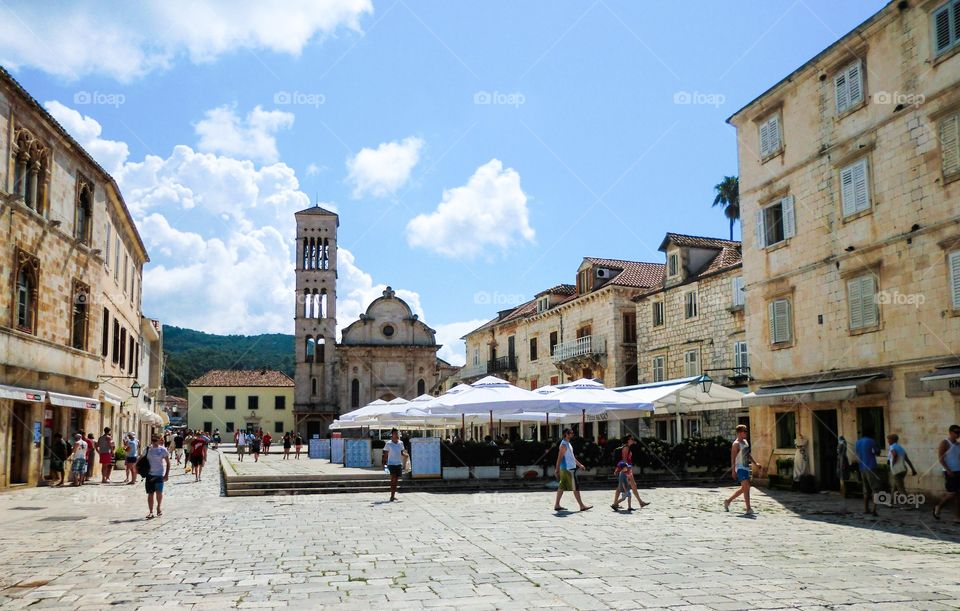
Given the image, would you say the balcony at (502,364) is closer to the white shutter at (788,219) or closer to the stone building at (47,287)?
the stone building at (47,287)

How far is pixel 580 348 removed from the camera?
134 feet

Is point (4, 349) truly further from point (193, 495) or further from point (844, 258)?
point (844, 258)

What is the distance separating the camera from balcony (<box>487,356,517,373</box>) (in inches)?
1975

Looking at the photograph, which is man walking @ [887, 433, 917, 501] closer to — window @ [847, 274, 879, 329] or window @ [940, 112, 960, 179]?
window @ [847, 274, 879, 329]

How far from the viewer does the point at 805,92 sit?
2103 centimetres

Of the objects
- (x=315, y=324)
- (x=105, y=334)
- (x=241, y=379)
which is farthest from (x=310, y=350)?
(x=105, y=334)

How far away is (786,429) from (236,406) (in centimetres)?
7704

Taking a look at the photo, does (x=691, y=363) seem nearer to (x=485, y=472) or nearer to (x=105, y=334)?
(x=485, y=472)

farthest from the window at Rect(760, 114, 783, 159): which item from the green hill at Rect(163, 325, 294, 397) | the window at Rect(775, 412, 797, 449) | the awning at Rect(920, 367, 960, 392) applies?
the green hill at Rect(163, 325, 294, 397)

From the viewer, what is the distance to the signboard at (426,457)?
2203cm

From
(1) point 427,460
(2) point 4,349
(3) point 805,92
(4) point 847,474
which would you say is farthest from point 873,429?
(2) point 4,349

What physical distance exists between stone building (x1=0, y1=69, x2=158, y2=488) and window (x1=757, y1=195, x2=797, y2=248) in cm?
1929

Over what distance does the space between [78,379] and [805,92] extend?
22.0 m

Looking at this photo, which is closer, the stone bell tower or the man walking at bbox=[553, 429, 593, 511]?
the man walking at bbox=[553, 429, 593, 511]
